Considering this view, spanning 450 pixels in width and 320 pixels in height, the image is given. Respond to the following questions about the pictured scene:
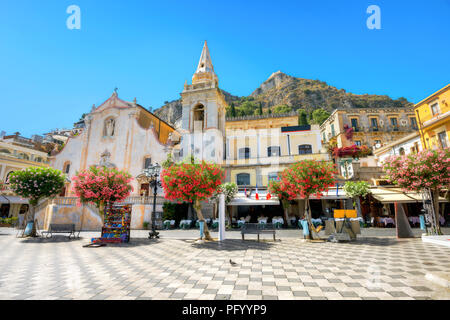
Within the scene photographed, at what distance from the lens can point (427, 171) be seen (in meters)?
11.8

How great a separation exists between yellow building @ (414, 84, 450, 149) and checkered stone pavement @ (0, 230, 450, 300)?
16052mm

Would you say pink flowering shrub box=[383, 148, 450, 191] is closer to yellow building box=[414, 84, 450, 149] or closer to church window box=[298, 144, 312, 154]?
yellow building box=[414, 84, 450, 149]

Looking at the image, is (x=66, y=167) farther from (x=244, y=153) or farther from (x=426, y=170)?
(x=426, y=170)

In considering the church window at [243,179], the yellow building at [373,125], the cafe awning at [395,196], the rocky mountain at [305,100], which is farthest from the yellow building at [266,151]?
the rocky mountain at [305,100]

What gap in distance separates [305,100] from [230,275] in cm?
8792

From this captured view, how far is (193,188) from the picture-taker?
1180 centimetres

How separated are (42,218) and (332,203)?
2858 cm

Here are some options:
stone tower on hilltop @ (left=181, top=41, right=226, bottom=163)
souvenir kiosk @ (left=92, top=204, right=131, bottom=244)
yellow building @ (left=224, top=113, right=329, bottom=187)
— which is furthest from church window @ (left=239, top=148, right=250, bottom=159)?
souvenir kiosk @ (left=92, top=204, right=131, bottom=244)

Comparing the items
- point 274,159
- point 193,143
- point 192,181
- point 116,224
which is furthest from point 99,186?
point 274,159

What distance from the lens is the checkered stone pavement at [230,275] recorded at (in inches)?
171

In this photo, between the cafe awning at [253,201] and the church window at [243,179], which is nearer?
the cafe awning at [253,201]

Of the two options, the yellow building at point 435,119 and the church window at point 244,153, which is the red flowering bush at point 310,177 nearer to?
the yellow building at point 435,119

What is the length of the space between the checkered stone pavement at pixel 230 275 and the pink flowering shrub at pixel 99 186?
5.25 meters
